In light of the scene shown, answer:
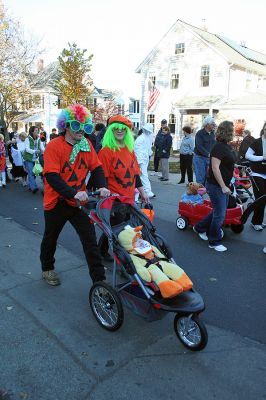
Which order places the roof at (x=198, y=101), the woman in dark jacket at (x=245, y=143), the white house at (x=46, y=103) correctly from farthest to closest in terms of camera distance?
the white house at (x=46, y=103) < the roof at (x=198, y=101) < the woman in dark jacket at (x=245, y=143)

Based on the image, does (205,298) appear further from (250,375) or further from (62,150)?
(62,150)

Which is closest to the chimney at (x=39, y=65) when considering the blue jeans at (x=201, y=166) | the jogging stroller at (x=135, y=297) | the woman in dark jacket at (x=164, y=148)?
the woman in dark jacket at (x=164, y=148)

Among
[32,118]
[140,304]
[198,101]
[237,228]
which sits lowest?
[237,228]

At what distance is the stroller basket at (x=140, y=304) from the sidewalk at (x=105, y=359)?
0.84 ft

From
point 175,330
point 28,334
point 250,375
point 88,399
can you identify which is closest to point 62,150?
point 28,334

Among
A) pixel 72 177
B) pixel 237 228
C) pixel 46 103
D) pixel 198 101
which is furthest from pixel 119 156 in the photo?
pixel 46 103

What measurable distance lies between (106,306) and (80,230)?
942 millimetres

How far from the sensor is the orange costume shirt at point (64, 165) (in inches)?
145

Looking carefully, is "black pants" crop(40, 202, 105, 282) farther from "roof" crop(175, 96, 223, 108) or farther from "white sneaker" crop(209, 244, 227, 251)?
"roof" crop(175, 96, 223, 108)

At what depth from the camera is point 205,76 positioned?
88.2ft

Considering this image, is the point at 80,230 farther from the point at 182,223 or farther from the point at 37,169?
the point at 37,169

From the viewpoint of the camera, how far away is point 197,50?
88.5 ft

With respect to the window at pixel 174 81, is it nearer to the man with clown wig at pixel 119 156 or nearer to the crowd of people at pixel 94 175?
the crowd of people at pixel 94 175

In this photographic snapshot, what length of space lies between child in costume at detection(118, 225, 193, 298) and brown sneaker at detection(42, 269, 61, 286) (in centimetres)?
130
